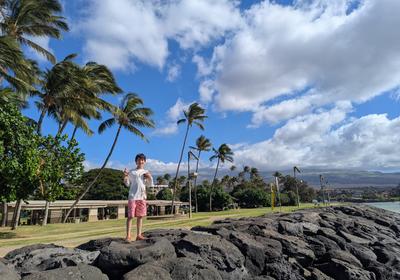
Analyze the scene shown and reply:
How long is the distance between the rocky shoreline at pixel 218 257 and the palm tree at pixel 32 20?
64.7ft

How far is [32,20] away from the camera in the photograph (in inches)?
959

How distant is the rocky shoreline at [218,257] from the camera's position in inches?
227

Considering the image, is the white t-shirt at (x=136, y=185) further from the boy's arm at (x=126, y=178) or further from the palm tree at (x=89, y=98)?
the palm tree at (x=89, y=98)

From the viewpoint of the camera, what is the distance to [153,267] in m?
5.75

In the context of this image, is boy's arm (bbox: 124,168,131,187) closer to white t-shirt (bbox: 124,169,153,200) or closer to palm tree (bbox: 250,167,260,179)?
white t-shirt (bbox: 124,169,153,200)

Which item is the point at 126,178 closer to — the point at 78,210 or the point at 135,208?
the point at 135,208

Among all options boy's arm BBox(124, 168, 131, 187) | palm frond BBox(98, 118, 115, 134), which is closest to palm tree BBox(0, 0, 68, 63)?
palm frond BBox(98, 118, 115, 134)

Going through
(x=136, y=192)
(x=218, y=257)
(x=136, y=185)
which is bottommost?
(x=218, y=257)

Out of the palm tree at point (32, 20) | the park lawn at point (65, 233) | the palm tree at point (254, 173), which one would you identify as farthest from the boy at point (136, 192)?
the palm tree at point (254, 173)

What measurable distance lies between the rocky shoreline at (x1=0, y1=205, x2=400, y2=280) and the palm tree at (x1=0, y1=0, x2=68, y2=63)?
1971cm

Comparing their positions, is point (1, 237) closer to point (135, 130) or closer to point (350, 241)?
point (350, 241)

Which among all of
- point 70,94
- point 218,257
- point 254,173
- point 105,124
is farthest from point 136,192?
point 254,173

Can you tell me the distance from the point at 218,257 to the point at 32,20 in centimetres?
2281

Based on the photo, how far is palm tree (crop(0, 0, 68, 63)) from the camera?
23.3 meters
